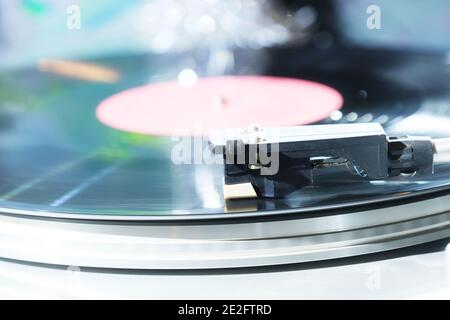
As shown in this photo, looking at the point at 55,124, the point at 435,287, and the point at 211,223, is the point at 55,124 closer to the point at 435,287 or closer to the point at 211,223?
the point at 211,223

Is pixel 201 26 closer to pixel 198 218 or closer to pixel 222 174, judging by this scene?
pixel 222 174

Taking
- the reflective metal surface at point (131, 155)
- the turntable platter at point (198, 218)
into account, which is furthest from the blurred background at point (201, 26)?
the turntable platter at point (198, 218)

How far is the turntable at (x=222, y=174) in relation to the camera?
14.5 inches

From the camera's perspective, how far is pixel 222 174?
475mm

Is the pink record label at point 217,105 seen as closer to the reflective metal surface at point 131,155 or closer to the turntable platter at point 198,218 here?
the reflective metal surface at point 131,155

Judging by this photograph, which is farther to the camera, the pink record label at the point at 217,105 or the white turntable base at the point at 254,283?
the pink record label at the point at 217,105

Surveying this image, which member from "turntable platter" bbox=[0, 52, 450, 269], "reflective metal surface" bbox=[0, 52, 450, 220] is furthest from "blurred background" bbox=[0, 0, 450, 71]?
"turntable platter" bbox=[0, 52, 450, 269]

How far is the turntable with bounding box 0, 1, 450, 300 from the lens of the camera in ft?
1.21

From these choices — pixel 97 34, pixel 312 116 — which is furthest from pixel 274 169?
pixel 97 34

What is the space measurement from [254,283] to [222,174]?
132 mm

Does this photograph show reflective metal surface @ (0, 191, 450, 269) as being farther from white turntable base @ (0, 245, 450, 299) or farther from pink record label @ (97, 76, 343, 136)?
pink record label @ (97, 76, 343, 136)

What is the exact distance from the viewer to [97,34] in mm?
1032

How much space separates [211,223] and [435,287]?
167mm

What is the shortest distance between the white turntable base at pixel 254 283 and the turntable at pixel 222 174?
1 cm
